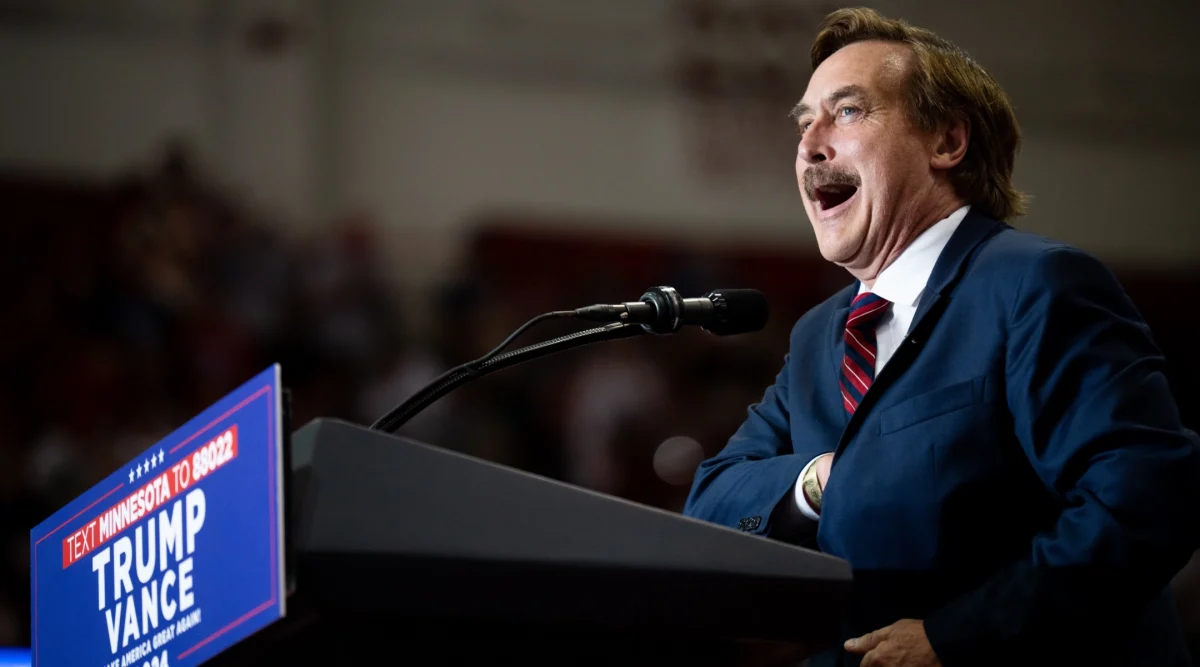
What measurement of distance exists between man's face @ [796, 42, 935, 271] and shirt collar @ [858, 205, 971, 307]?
33 millimetres

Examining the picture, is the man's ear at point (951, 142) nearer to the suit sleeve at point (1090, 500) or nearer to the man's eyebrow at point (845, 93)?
the man's eyebrow at point (845, 93)

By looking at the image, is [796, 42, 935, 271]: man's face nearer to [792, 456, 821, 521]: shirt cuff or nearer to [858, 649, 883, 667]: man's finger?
[792, 456, 821, 521]: shirt cuff

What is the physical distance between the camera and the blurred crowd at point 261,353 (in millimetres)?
4672

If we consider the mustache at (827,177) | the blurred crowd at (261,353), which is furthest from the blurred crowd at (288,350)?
the mustache at (827,177)

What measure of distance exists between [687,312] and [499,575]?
54 cm

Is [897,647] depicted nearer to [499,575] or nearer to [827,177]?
[499,575]

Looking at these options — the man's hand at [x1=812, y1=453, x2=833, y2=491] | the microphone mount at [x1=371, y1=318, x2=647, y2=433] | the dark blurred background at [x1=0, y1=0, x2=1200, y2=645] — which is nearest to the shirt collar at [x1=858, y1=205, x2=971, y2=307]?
the man's hand at [x1=812, y1=453, x2=833, y2=491]

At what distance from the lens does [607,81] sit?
7352 millimetres

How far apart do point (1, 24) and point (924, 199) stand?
5542 millimetres

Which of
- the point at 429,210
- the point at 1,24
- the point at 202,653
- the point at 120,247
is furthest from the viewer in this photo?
the point at 429,210

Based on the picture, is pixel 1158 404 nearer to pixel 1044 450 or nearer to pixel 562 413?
pixel 1044 450

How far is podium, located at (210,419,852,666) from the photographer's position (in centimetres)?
98

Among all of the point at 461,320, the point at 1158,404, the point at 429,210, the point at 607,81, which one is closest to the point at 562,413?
→ the point at 461,320

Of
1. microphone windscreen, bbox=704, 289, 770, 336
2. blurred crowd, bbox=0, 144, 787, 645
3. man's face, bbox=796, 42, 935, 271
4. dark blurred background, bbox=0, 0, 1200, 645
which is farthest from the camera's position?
dark blurred background, bbox=0, 0, 1200, 645
